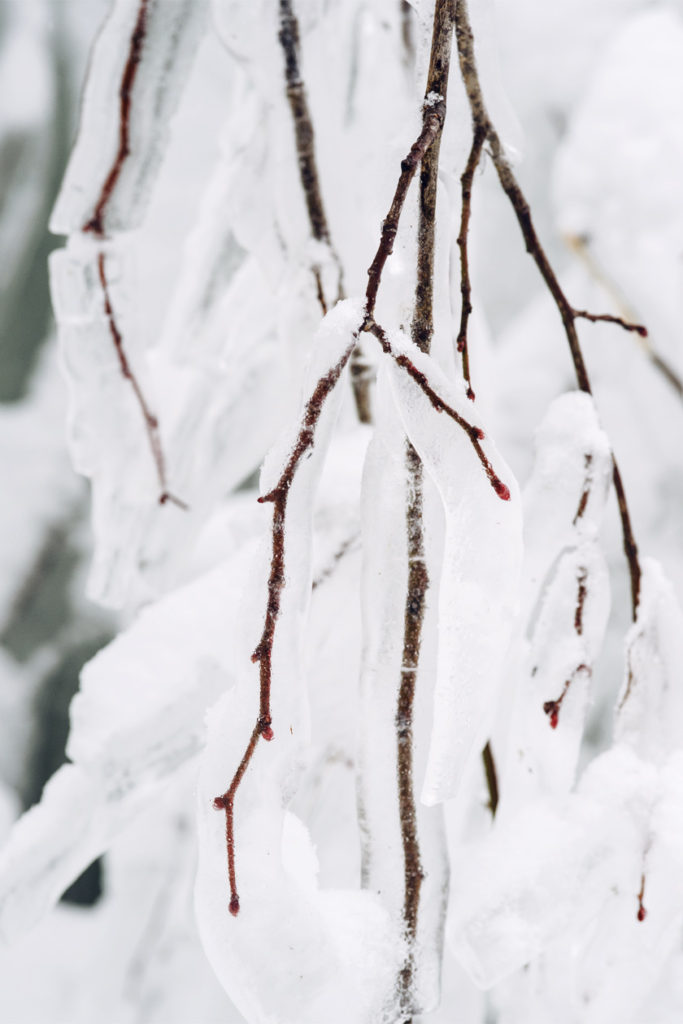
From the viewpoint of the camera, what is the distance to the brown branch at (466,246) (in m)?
0.37

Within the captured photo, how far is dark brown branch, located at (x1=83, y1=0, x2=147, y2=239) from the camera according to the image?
48cm

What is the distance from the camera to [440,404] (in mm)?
325

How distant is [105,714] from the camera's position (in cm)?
53

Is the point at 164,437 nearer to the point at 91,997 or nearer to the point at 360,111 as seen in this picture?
the point at 360,111

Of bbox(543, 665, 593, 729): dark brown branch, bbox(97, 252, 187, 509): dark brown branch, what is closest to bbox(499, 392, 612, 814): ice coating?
bbox(543, 665, 593, 729): dark brown branch

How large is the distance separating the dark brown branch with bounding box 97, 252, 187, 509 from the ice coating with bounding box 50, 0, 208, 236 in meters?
0.04

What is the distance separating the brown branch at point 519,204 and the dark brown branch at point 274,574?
0.17 metres

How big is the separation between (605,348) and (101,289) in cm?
74

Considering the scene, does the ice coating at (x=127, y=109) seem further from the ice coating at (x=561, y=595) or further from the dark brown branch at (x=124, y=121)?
the ice coating at (x=561, y=595)

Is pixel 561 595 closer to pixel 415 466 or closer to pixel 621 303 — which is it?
pixel 415 466

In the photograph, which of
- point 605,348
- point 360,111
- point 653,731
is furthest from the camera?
point 605,348

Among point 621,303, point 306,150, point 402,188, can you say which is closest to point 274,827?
point 402,188

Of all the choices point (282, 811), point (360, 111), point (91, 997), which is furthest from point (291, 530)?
point (91, 997)

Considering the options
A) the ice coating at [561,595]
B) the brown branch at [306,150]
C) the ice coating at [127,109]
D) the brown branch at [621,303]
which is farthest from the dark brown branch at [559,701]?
the brown branch at [621,303]
